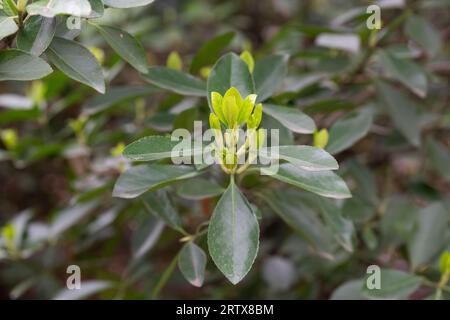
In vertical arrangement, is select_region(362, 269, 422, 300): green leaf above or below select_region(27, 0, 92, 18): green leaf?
below

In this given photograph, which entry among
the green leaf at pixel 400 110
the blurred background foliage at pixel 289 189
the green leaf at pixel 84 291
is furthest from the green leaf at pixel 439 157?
the green leaf at pixel 84 291

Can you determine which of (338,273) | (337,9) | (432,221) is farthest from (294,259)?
(337,9)

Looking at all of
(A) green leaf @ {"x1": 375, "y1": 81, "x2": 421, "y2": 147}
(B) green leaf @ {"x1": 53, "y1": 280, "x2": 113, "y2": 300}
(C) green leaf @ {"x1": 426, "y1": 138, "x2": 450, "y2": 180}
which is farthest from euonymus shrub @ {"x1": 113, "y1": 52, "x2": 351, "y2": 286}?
(C) green leaf @ {"x1": 426, "y1": 138, "x2": 450, "y2": 180}

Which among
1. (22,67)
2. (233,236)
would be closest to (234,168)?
(233,236)

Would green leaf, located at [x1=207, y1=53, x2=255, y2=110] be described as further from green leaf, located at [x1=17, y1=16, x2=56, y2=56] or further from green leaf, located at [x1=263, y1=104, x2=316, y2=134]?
green leaf, located at [x1=17, y1=16, x2=56, y2=56]

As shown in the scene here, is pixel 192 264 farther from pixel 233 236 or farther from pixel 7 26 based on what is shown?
pixel 7 26
